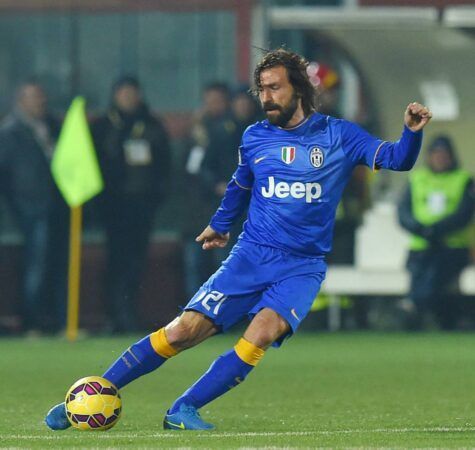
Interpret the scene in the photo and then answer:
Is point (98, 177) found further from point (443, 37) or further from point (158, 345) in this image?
point (158, 345)

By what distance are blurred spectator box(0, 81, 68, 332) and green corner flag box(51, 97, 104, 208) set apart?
181 mm

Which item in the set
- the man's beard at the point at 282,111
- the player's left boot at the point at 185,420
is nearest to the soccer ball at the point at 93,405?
the player's left boot at the point at 185,420

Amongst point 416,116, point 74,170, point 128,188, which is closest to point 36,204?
point 74,170

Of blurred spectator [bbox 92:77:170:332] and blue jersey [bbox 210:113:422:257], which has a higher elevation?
blue jersey [bbox 210:113:422:257]

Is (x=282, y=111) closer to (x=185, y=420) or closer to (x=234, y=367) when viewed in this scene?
(x=234, y=367)

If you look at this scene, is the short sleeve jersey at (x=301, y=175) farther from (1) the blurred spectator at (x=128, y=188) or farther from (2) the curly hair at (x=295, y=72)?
(1) the blurred spectator at (x=128, y=188)

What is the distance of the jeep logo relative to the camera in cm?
853

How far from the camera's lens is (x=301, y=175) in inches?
336

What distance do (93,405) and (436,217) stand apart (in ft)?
32.1

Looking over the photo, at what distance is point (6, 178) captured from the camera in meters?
17.2

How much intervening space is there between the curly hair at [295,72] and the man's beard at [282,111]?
7 centimetres

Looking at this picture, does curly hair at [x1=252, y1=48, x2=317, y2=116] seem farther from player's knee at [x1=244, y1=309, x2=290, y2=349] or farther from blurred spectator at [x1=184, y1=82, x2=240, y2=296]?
blurred spectator at [x1=184, y1=82, x2=240, y2=296]

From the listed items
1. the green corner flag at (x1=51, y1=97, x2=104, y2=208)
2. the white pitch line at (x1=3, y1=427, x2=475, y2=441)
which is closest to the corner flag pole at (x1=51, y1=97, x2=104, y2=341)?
the green corner flag at (x1=51, y1=97, x2=104, y2=208)

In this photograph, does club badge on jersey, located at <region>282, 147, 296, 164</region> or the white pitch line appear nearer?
the white pitch line
